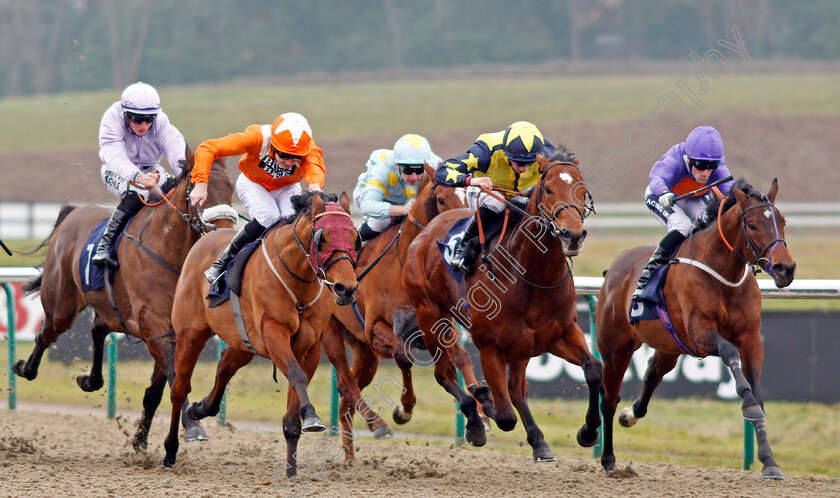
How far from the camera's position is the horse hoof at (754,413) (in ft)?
18.7

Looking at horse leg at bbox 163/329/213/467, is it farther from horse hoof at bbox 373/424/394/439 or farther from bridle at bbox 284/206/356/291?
horse hoof at bbox 373/424/394/439

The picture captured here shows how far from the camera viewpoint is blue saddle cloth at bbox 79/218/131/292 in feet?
23.4

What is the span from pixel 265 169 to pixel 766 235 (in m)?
2.87

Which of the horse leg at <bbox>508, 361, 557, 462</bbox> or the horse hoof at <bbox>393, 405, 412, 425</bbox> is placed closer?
the horse leg at <bbox>508, 361, 557, 462</bbox>

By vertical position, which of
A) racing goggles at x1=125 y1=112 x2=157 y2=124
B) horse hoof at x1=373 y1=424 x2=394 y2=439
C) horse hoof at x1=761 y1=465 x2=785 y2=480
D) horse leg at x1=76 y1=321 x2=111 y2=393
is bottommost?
horse hoof at x1=761 y1=465 x2=785 y2=480

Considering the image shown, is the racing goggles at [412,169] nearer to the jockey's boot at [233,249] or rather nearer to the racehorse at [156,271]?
the racehorse at [156,271]

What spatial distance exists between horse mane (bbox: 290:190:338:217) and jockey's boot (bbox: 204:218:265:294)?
0.41 metres

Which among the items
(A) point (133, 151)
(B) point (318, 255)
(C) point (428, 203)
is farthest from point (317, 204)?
(A) point (133, 151)

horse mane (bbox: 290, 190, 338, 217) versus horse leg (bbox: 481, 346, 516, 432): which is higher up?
horse mane (bbox: 290, 190, 338, 217)

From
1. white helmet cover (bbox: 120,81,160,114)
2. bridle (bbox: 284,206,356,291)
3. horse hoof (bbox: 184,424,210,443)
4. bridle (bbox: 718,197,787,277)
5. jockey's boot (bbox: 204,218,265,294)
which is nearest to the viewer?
bridle (bbox: 284,206,356,291)

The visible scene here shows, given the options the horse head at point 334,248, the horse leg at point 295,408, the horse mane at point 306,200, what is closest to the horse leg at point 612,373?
the horse leg at point 295,408

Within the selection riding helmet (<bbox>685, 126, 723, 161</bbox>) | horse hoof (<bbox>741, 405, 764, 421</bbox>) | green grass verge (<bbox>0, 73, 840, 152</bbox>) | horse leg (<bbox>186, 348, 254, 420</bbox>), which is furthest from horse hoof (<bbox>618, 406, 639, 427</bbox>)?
green grass verge (<bbox>0, 73, 840, 152</bbox>)

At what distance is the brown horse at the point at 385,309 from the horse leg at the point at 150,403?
1.15 m

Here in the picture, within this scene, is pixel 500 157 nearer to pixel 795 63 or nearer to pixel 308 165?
pixel 308 165
